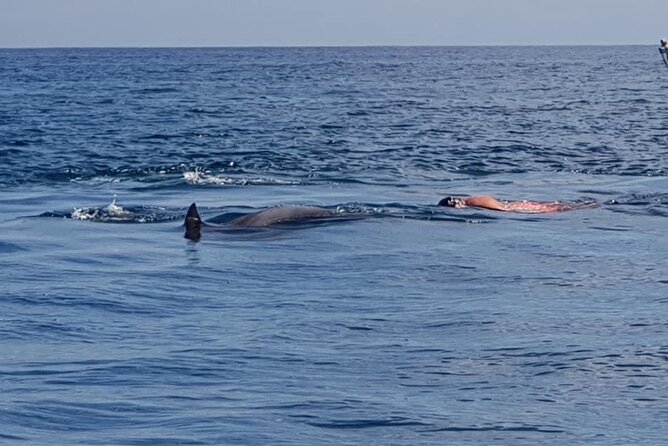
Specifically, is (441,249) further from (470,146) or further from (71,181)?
(470,146)

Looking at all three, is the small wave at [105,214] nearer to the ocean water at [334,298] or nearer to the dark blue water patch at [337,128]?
the ocean water at [334,298]

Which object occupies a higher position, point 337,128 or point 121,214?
point 337,128

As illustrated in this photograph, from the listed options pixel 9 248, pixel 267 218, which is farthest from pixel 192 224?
pixel 9 248

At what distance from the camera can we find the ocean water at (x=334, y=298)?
10.3 meters

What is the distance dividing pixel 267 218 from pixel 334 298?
5892 mm

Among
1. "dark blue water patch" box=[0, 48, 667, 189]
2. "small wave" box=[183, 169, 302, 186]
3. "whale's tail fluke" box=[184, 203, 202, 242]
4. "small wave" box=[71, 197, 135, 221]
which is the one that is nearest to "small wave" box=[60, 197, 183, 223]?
"small wave" box=[71, 197, 135, 221]

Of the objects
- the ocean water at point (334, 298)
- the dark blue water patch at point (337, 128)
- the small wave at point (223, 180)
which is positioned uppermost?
the dark blue water patch at point (337, 128)

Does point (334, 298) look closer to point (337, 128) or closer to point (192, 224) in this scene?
point (192, 224)

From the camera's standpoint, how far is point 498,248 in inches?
746

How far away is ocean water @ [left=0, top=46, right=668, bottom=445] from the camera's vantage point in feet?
33.9

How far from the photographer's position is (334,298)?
15250 mm

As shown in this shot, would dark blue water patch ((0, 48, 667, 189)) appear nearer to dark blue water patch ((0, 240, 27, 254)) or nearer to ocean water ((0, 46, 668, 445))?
ocean water ((0, 46, 668, 445))

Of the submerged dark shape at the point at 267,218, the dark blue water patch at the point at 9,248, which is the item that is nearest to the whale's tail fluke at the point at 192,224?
the submerged dark shape at the point at 267,218

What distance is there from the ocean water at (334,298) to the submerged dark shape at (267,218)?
495 millimetres
